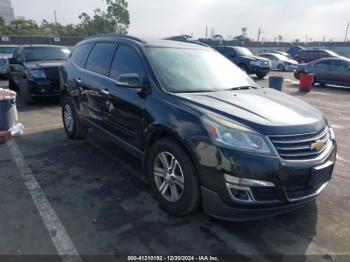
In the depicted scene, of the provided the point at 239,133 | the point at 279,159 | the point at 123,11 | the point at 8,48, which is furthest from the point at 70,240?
the point at 123,11

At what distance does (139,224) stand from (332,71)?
50.0ft

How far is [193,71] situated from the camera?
4125mm

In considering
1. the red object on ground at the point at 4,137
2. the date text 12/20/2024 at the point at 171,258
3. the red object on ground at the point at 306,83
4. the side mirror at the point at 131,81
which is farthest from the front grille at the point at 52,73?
the red object on ground at the point at 306,83

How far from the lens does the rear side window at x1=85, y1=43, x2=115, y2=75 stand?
4.70m

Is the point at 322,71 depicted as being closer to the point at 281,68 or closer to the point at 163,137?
the point at 281,68

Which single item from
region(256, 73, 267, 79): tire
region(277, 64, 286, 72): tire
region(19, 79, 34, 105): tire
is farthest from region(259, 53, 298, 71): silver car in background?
region(19, 79, 34, 105): tire

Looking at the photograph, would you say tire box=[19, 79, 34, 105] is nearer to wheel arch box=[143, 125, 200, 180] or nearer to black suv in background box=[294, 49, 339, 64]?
wheel arch box=[143, 125, 200, 180]

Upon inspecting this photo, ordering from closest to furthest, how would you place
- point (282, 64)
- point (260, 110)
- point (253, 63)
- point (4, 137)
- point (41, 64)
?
1. point (260, 110)
2. point (4, 137)
3. point (41, 64)
4. point (253, 63)
5. point (282, 64)

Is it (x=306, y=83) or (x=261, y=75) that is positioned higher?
(x=306, y=83)

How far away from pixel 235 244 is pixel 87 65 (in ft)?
12.3

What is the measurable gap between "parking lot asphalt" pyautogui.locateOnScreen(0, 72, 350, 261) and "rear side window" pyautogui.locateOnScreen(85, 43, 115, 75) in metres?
1.45

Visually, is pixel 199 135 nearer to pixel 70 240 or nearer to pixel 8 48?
pixel 70 240

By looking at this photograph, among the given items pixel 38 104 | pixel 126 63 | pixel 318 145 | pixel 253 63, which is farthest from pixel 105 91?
pixel 253 63

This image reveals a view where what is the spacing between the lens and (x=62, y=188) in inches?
160
